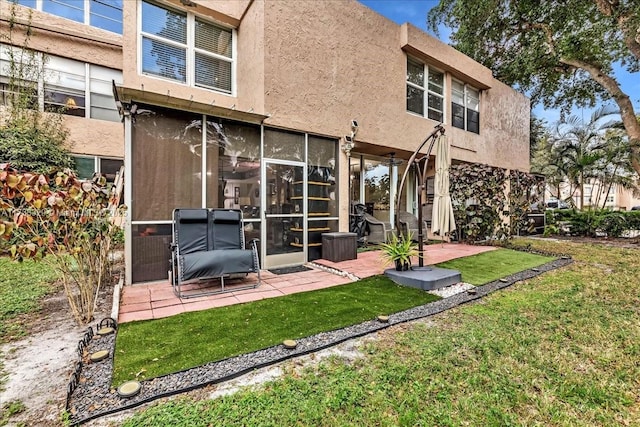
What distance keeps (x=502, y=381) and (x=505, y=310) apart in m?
1.92

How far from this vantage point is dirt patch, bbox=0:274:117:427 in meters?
2.05

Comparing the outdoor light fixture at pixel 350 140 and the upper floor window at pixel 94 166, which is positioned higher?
the outdoor light fixture at pixel 350 140

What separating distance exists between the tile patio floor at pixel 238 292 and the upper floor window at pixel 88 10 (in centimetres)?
1044

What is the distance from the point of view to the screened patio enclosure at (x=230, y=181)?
5109 mm

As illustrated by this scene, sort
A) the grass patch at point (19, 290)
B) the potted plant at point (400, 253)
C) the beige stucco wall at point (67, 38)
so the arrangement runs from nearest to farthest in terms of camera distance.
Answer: the grass patch at point (19, 290)
the potted plant at point (400, 253)
the beige stucco wall at point (67, 38)

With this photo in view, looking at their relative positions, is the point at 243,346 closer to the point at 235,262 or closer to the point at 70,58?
the point at 235,262

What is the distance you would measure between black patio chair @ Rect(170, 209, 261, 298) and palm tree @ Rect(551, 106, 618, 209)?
15018mm

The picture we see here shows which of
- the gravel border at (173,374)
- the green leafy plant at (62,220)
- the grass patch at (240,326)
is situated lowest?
the gravel border at (173,374)

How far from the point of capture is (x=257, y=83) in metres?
6.54

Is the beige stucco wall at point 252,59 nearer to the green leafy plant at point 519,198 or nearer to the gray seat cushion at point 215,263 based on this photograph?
the gray seat cushion at point 215,263

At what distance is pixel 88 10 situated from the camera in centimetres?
1002

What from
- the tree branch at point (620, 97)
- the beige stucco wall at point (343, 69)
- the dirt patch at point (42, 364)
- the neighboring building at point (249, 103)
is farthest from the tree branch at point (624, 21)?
the dirt patch at point (42, 364)

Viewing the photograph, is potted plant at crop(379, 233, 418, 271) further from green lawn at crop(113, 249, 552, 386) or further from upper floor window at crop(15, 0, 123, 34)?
upper floor window at crop(15, 0, 123, 34)

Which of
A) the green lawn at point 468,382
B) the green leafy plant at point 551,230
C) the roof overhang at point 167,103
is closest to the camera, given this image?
the green lawn at point 468,382
